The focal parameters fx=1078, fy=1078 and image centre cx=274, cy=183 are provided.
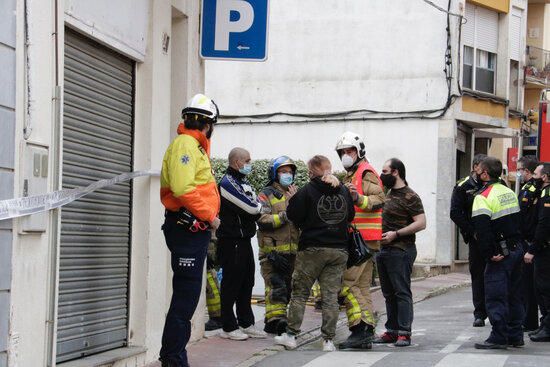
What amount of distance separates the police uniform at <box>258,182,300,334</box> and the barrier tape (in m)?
3.16

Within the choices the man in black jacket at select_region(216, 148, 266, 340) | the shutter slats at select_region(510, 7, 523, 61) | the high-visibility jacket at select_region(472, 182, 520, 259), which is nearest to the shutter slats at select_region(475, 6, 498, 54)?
the shutter slats at select_region(510, 7, 523, 61)

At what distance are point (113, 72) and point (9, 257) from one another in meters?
2.77

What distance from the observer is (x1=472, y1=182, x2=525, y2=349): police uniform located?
10.9 meters

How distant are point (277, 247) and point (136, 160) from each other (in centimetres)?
255

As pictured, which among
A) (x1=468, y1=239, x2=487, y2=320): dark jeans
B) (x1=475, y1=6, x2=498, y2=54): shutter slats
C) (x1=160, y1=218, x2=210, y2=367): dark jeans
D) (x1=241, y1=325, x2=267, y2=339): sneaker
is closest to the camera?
(x1=160, y1=218, x2=210, y2=367): dark jeans

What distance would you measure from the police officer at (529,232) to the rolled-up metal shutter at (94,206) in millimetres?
5403

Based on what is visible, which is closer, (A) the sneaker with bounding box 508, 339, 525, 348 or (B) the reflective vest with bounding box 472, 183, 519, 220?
(B) the reflective vest with bounding box 472, 183, 519, 220

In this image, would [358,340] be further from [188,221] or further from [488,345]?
[188,221]

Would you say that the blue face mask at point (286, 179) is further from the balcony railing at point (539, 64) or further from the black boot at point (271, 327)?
the balcony railing at point (539, 64)

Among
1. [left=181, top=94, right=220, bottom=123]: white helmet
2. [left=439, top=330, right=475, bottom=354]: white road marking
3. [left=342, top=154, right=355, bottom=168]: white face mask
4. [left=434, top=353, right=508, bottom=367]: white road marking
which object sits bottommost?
[left=439, top=330, right=475, bottom=354]: white road marking

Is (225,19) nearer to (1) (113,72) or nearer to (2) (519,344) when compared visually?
(1) (113,72)

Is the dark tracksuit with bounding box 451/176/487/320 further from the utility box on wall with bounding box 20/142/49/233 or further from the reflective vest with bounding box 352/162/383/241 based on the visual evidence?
the utility box on wall with bounding box 20/142/49/233

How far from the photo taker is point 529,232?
12.7 meters

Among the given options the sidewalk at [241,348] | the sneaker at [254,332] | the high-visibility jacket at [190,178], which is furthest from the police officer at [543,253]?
the high-visibility jacket at [190,178]
